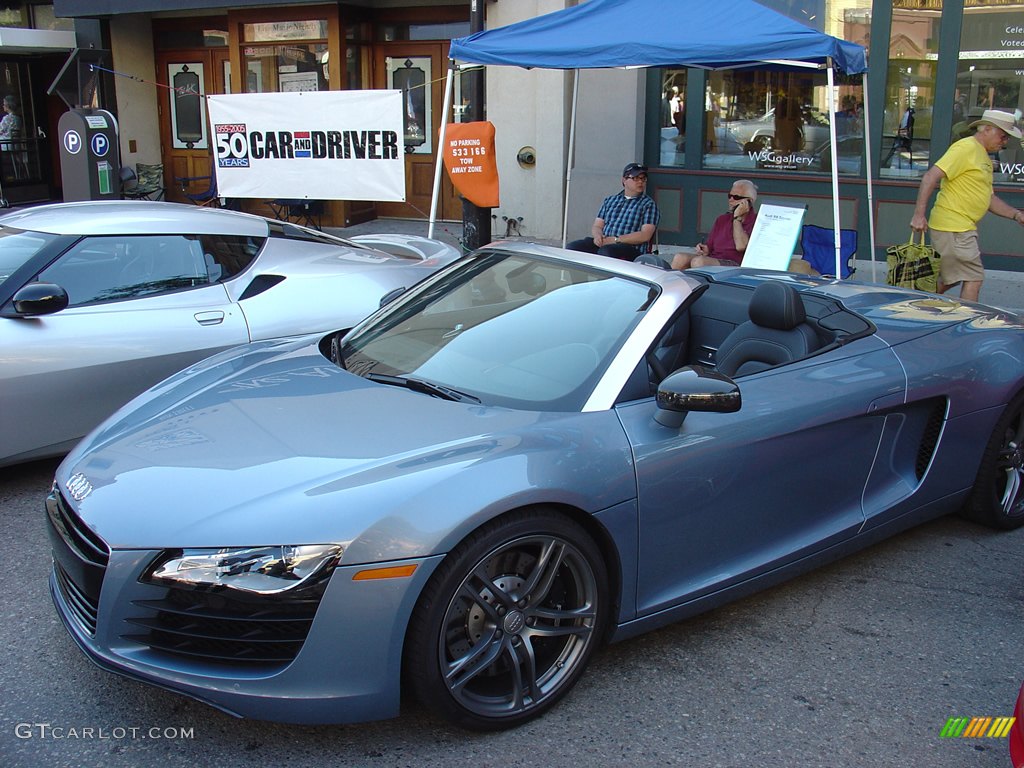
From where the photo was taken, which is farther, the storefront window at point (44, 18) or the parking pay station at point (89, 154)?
the storefront window at point (44, 18)

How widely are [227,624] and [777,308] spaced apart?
2412 millimetres

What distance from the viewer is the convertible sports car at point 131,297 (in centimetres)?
466

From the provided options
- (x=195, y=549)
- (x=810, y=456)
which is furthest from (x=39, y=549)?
(x=810, y=456)

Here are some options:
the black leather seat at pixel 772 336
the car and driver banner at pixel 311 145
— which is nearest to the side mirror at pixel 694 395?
the black leather seat at pixel 772 336

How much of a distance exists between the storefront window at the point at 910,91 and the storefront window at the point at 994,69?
0.28 m

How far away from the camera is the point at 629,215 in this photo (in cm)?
844

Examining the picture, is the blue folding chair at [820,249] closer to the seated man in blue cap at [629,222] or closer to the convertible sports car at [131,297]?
the seated man in blue cap at [629,222]

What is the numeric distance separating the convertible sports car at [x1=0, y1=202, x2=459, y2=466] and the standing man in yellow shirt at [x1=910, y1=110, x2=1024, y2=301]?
167 inches

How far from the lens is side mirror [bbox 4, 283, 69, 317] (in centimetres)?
463

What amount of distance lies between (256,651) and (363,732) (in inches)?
19.9

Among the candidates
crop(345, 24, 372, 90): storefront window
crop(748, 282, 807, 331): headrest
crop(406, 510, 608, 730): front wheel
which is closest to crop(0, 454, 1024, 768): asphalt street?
crop(406, 510, 608, 730): front wheel

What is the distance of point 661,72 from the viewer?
441 inches

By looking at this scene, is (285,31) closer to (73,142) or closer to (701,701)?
(73,142)

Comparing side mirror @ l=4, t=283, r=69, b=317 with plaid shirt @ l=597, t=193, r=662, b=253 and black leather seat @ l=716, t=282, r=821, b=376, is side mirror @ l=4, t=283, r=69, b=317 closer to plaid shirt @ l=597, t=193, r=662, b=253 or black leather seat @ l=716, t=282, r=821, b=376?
black leather seat @ l=716, t=282, r=821, b=376
